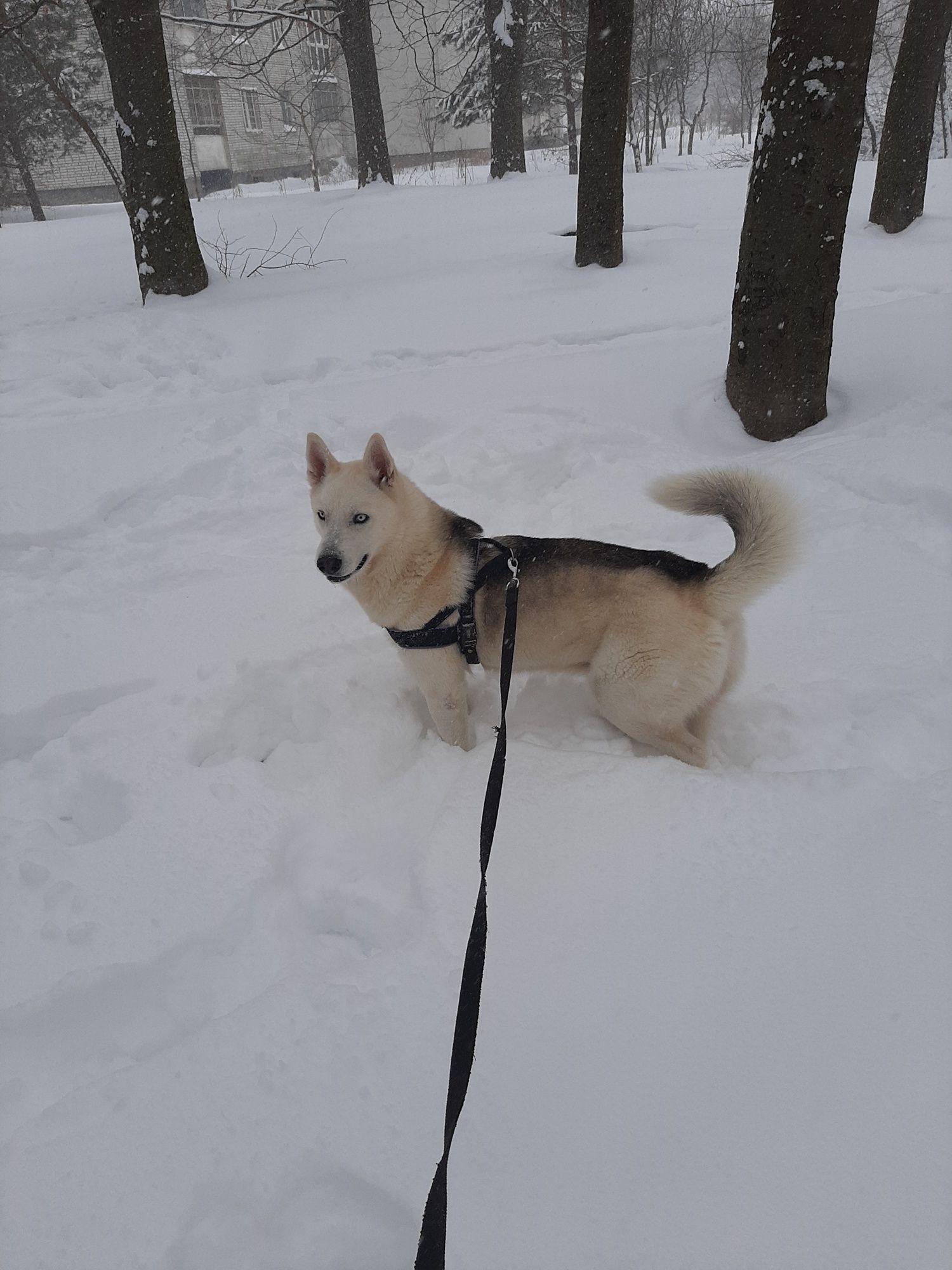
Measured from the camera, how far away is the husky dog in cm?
288

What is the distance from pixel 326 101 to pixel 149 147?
40369 mm

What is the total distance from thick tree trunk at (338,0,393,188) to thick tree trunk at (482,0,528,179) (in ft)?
8.66

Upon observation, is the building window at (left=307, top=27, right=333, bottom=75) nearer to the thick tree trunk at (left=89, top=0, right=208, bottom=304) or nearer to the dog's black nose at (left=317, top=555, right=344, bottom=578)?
the thick tree trunk at (left=89, top=0, right=208, bottom=304)

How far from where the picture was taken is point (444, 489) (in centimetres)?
523

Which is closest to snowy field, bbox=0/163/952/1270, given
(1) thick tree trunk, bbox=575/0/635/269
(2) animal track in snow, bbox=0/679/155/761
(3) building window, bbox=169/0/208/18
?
(2) animal track in snow, bbox=0/679/155/761

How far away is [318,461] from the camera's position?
3.18 meters

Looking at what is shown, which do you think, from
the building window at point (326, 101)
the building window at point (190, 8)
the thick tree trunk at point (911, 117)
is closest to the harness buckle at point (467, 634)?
the thick tree trunk at point (911, 117)

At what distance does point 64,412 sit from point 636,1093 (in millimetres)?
6738

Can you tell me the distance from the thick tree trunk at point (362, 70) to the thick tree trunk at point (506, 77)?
2640mm

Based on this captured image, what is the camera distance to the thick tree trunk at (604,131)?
23.2 feet

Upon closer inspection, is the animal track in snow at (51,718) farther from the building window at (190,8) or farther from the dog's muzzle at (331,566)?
the building window at (190,8)

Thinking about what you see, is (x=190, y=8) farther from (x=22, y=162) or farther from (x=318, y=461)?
(x=318, y=461)

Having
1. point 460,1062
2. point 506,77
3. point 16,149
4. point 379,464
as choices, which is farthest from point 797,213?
point 16,149

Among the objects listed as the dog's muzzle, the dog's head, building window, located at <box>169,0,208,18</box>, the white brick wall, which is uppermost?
building window, located at <box>169,0,208,18</box>
